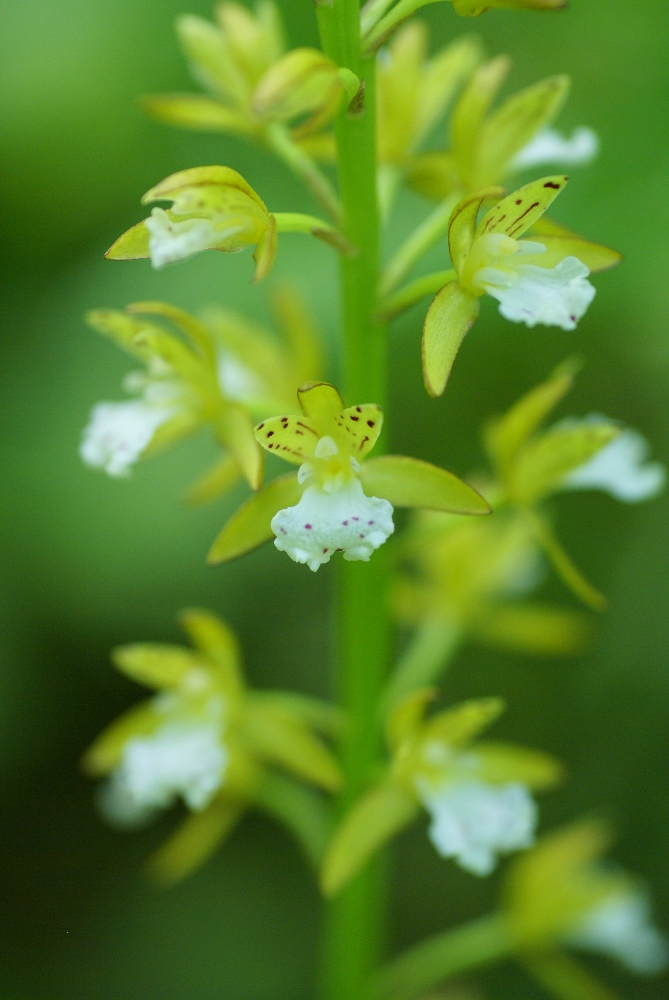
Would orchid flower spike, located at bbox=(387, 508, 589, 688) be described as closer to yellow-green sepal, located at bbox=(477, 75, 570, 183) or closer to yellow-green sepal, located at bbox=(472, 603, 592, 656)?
yellow-green sepal, located at bbox=(472, 603, 592, 656)

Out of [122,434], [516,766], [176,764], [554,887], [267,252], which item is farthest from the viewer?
[554,887]

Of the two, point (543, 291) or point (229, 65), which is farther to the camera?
point (229, 65)

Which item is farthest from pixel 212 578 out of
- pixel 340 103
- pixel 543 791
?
pixel 340 103

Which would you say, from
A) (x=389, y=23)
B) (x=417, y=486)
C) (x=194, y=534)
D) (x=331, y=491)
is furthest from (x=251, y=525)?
(x=194, y=534)

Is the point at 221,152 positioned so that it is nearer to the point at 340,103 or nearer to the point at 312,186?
the point at 312,186

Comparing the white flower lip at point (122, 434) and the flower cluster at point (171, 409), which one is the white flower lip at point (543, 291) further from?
the white flower lip at point (122, 434)

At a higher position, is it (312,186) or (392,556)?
(312,186)

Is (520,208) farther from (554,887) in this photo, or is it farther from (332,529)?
(554,887)
